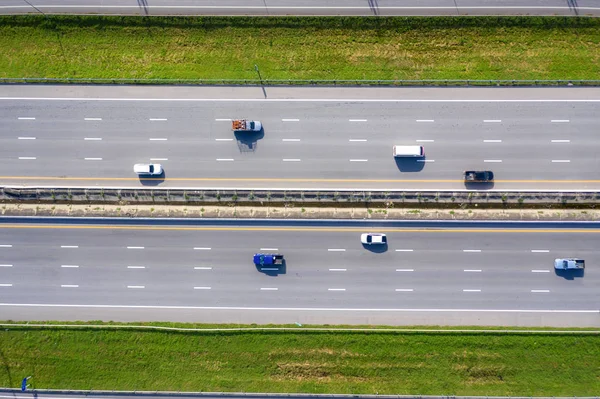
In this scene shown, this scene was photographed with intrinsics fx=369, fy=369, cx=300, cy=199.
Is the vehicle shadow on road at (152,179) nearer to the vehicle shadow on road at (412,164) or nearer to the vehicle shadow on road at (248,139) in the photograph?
the vehicle shadow on road at (248,139)

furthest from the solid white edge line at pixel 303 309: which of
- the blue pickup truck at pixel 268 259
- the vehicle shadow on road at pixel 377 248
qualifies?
the vehicle shadow on road at pixel 377 248

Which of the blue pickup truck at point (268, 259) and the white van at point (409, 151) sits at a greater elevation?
the white van at point (409, 151)

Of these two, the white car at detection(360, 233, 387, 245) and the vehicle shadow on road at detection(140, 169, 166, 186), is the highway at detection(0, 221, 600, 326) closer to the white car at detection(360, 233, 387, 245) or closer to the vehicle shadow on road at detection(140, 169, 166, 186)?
the white car at detection(360, 233, 387, 245)

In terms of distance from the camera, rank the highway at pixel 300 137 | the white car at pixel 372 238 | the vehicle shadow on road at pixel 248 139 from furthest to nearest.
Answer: the vehicle shadow on road at pixel 248 139, the highway at pixel 300 137, the white car at pixel 372 238

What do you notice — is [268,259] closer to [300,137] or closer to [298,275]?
[298,275]

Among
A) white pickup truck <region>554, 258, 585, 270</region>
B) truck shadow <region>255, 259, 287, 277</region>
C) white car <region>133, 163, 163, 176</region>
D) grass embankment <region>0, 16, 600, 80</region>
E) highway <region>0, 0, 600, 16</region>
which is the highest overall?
highway <region>0, 0, 600, 16</region>

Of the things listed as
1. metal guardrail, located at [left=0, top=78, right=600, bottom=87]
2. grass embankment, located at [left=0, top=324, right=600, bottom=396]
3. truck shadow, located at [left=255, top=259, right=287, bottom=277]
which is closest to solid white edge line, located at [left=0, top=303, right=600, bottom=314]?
grass embankment, located at [left=0, top=324, right=600, bottom=396]

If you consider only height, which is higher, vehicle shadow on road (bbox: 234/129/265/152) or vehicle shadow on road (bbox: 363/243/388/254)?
vehicle shadow on road (bbox: 234/129/265/152)
